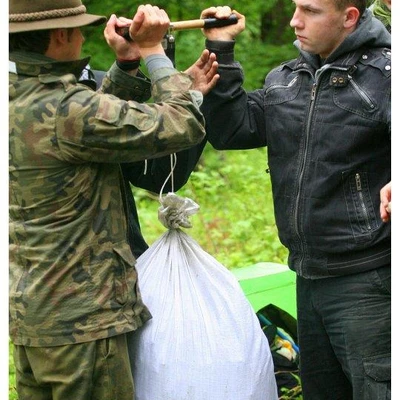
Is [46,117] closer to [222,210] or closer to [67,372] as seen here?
[67,372]

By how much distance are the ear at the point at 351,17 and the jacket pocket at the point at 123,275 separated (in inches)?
43.1

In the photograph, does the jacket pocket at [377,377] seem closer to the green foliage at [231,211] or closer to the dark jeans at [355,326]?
the dark jeans at [355,326]

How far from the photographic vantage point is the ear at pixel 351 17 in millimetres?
3492

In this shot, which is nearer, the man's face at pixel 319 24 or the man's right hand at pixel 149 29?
the man's right hand at pixel 149 29

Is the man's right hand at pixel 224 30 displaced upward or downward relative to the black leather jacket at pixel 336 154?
upward

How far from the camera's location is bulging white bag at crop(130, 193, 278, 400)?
3.49 metres

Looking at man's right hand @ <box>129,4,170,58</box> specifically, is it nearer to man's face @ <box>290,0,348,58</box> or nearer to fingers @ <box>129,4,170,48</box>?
fingers @ <box>129,4,170,48</box>

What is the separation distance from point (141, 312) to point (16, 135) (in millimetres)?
750

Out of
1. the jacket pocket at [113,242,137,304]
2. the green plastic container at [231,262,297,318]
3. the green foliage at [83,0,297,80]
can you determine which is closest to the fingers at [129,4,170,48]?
the jacket pocket at [113,242,137,304]

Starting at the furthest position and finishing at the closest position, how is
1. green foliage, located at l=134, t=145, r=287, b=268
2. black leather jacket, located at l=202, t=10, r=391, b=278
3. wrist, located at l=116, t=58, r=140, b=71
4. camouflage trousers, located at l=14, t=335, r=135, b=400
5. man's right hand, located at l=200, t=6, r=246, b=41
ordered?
green foliage, located at l=134, t=145, r=287, b=268, man's right hand, located at l=200, t=6, r=246, b=41, wrist, located at l=116, t=58, r=140, b=71, black leather jacket, located at l=202, t=10, r=391, b=278, camouflage trousers, located at l=14, t=335, r=135, b=400

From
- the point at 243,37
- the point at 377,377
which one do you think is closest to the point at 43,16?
the point at 377,377

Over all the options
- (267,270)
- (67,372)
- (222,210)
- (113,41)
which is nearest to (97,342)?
(67,372)

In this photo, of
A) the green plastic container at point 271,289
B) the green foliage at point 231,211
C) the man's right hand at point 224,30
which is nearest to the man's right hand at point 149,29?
the man's right hand at point 224,30

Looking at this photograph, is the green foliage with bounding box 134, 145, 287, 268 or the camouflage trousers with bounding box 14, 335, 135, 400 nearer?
the camouflage trousers with bounding box 14, 335, 135, 400
